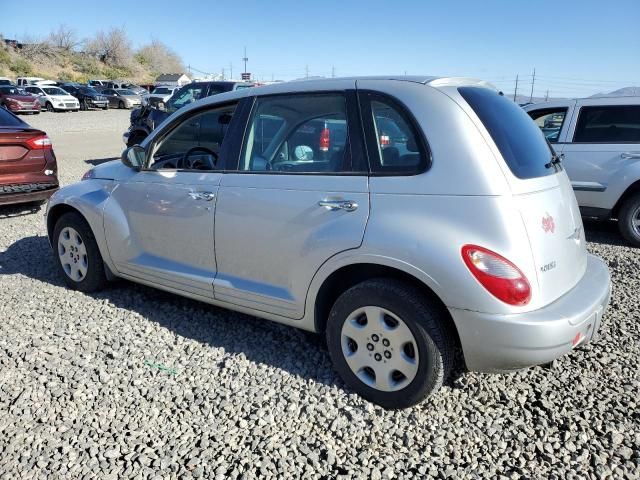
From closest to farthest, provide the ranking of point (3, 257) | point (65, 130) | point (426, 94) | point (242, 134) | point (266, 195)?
point (426, 94)
point (266, 195)
point (242, 134)
point (3, 257)
point (65, 130)

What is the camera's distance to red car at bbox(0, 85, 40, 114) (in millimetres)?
28406

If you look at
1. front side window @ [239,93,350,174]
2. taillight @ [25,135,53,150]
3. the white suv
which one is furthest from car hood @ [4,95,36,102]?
front side window @ [239,93,350,174]

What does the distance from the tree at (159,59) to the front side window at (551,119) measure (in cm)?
9438

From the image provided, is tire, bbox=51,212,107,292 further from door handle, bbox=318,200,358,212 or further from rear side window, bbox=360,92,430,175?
rear side window, bbox=360,92,430,175

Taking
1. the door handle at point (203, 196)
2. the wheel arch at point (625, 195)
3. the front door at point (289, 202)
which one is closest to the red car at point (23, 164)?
the door handle at point (203, 196)

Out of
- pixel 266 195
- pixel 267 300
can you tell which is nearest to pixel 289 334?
pixel 267 300

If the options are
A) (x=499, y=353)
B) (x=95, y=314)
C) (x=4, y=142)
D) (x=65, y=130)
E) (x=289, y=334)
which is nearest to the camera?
(x=499, y=353)

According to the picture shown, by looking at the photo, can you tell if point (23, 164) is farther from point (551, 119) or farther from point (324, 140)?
→ point (551, 119)

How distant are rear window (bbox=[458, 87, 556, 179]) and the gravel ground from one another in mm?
1303

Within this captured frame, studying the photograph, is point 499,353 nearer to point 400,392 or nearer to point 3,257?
point 400,392

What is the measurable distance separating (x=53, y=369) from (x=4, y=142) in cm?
475

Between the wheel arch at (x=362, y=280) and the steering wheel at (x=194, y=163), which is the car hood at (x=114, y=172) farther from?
the wheel arch at (x=362, y=280)

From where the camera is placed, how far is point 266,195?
10.5 ft

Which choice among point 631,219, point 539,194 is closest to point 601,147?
point 631,219
